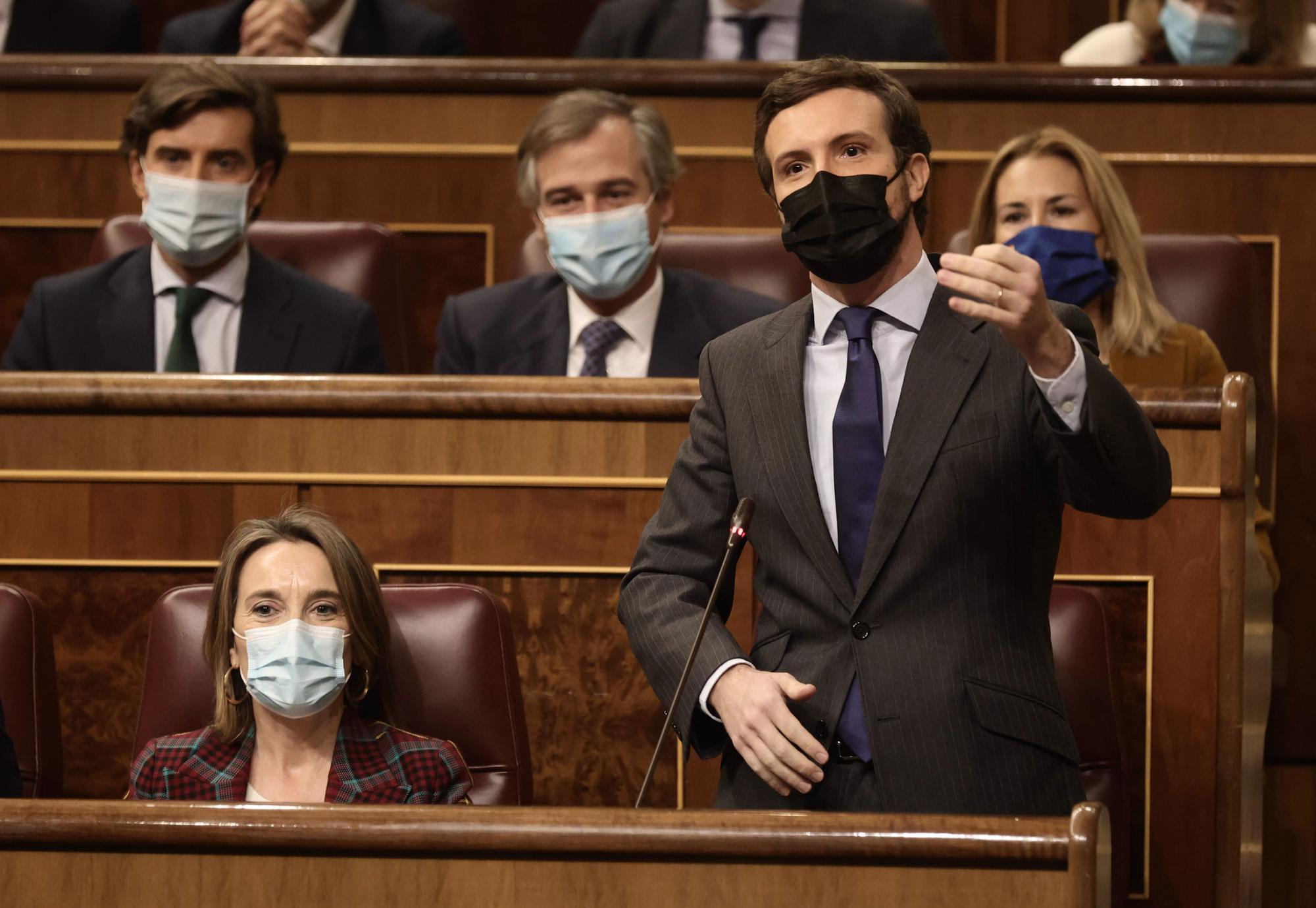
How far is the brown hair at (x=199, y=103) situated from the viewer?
2.12 m

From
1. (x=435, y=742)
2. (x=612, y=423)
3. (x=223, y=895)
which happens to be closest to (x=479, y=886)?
(x=223, y=895)

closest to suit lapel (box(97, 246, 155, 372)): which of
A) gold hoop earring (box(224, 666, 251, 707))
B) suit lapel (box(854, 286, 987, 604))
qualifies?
gold hoop earring (box(224, 666, 251, 707))

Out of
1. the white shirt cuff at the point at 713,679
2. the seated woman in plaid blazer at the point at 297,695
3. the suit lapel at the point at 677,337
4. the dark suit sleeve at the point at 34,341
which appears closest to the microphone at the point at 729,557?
the white shirt cuff at the point at 713,679

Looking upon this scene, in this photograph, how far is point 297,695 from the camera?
1.43 meters

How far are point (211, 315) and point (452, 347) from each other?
11.5 inches

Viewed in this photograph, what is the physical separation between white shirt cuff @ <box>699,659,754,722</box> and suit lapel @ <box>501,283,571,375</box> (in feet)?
2.86

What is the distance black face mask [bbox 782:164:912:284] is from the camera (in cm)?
115

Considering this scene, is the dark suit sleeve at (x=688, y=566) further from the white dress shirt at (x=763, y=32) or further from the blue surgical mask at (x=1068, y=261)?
the white dress shirt at (x=763, y=32)

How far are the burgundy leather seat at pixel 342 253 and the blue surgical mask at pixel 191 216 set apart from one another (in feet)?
0.51

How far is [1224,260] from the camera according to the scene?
6.86 feet

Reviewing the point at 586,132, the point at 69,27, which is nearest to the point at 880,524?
the point at 586,132

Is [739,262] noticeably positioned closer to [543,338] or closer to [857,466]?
[543,338]

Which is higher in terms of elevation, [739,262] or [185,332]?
[739,262]

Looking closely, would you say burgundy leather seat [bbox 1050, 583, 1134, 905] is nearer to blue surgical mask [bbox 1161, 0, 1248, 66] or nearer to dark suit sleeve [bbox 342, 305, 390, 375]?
dark suit sleeve [bbox 342, 305, 390, 375]
